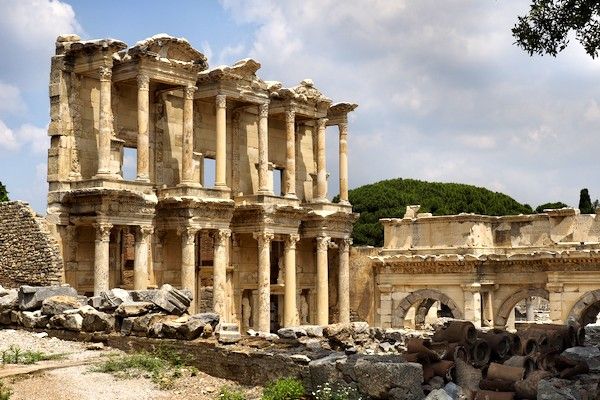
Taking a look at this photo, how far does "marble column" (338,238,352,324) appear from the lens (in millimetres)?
33688

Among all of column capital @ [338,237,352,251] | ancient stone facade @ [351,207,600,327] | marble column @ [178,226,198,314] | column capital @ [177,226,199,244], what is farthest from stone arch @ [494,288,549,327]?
column capital @ [177,226,199,244]

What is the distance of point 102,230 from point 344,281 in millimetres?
12037

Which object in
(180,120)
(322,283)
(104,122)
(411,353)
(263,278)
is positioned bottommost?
(411,353)

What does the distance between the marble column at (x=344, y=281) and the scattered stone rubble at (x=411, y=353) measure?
1595 cm

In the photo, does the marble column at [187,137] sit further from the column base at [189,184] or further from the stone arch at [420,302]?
the stone arch at [420,302]

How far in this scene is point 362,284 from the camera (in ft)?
114

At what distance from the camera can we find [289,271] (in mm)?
31391

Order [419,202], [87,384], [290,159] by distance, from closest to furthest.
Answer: [87,384] < [290,159] < [419,202]

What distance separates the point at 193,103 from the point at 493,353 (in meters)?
19.9

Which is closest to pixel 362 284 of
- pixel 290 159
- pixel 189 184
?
pixel 290 159

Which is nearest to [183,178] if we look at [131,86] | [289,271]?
[131,86]

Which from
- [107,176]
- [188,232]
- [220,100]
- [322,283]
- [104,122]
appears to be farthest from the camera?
[322,283]

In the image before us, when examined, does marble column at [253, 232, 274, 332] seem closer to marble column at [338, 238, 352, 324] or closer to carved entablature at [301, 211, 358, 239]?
carved entablature at [301, 211, 358, 239]

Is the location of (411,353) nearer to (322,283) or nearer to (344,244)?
(322,283)
